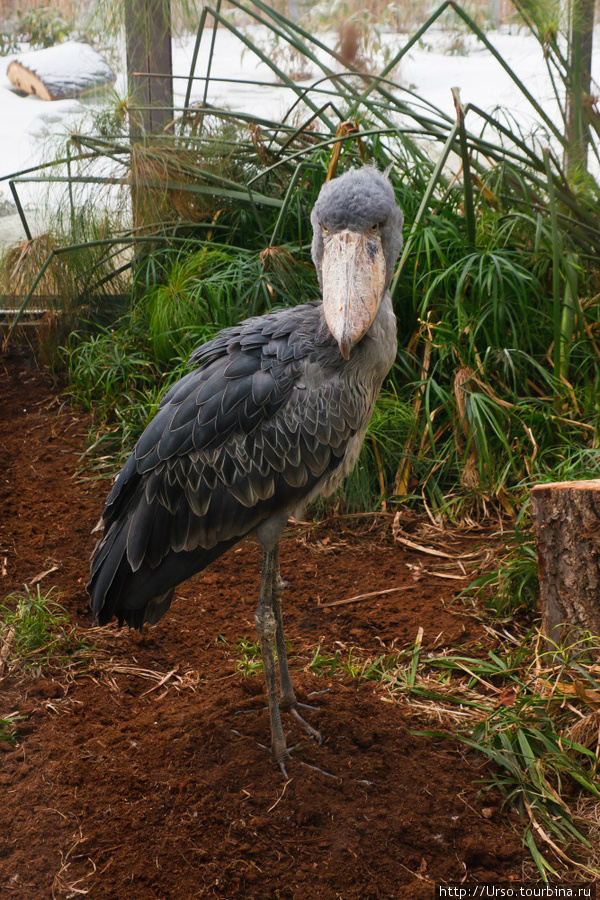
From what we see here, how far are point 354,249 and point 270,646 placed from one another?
1.08m

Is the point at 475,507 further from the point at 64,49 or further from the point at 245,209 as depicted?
the point at 64,49

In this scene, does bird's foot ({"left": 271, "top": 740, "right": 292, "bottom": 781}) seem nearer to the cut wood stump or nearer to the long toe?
the long toe

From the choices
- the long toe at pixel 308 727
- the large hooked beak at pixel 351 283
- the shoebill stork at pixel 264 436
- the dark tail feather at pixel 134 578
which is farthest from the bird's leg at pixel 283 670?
the large hooked beak at pixel 351 283

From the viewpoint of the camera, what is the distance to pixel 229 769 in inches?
82.8

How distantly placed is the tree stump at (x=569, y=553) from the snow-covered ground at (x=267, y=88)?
2543 mm

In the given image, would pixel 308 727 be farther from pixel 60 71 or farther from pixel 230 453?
pixel 60 71

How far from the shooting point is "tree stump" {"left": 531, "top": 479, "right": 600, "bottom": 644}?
2.27 metres

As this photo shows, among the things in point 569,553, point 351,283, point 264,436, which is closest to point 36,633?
point 264,436

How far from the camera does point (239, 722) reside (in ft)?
7.48

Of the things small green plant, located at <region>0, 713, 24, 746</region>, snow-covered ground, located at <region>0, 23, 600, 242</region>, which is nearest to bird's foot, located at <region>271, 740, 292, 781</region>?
small green plant, located at <region>0, 713, 24, 746</region>

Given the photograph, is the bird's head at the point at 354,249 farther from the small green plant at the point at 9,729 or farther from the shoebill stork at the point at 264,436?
the small green plant at the point at 9,729

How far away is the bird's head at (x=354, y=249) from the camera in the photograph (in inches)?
79.3

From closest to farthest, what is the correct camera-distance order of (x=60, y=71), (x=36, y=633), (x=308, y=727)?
(x=308, y=727)
(x=36, y=633)
(x=60, y=71)

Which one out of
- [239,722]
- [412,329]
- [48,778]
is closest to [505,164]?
[412,329]
